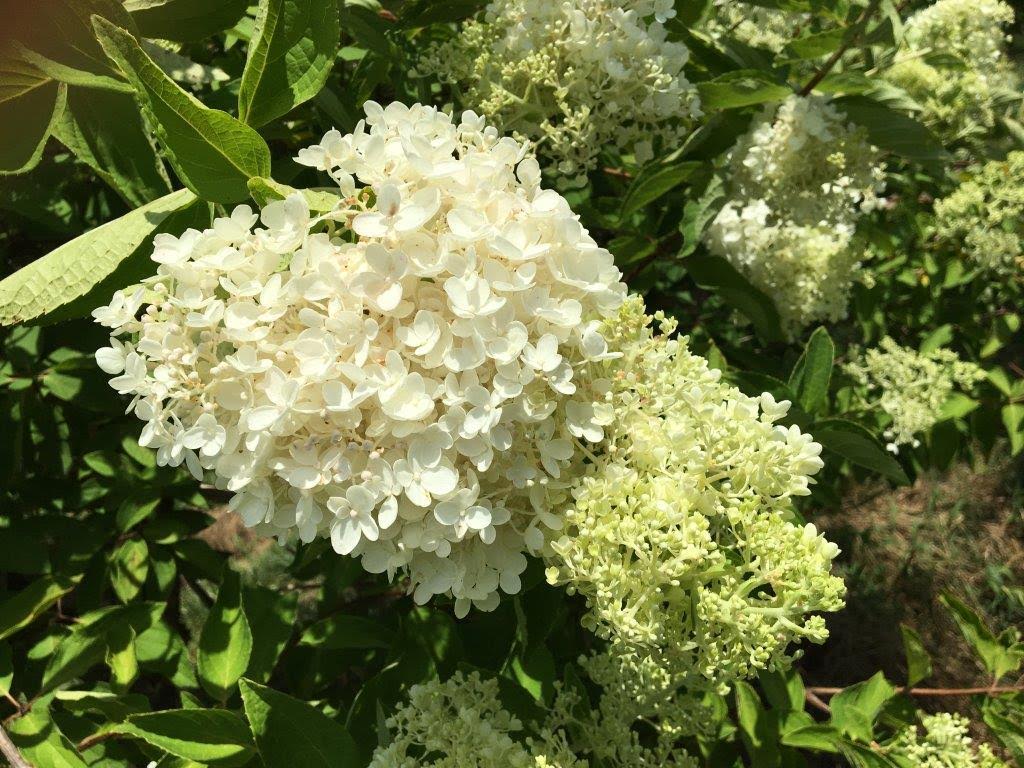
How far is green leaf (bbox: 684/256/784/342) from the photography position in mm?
2416

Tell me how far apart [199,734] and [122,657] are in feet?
1.33

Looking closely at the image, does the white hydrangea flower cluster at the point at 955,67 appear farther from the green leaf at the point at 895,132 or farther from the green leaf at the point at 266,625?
the green leaf at the point at 266,625

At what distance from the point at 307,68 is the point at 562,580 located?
36.6 inches

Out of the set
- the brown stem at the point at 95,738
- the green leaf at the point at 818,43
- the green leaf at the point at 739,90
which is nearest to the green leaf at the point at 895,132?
the green leaf at the point at 818,43

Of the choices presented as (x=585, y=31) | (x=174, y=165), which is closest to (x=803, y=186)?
(x=585, y=31)

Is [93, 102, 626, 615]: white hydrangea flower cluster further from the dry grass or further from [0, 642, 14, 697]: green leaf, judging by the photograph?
the dry grass

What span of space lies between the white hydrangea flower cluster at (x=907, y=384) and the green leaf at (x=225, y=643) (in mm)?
2085

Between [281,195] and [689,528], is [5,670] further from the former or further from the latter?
[689,528]

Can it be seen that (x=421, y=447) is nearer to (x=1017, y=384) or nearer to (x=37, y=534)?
(x=37, y=534)

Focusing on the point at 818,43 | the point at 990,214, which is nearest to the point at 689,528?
the point at 818,43

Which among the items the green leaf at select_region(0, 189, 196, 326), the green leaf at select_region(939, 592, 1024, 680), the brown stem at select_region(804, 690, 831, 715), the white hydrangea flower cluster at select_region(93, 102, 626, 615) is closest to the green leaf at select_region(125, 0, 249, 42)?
the green leaf at select_region(0, 189, 196, 326)

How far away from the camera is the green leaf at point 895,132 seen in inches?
89.6

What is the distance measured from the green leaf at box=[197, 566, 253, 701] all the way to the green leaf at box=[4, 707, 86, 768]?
0.90ft

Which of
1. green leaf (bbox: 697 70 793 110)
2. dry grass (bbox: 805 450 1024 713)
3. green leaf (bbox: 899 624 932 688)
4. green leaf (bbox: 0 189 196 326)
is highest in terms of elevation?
green leaf (bbox: 697 70 793 110)
